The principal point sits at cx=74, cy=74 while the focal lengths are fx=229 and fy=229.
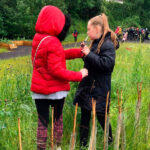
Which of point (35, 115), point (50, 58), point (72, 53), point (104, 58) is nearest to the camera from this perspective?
point (50, 58)

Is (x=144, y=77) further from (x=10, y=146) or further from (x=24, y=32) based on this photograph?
(x=24, y=32)

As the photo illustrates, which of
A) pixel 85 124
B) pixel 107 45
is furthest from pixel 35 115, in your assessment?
pixel 107 45

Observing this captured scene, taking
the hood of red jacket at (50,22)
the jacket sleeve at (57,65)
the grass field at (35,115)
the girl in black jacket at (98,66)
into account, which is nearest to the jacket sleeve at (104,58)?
the girl in black jacket at (98,66)

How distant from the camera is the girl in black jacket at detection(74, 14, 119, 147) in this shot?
2008 millimetres

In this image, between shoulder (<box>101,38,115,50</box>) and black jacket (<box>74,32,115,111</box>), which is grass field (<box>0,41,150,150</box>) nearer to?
black jacket (<box>74,32,115,111</box>)

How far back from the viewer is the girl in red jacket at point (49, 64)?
179 centimetres

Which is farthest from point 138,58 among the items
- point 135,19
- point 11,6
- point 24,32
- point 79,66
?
point 135,19

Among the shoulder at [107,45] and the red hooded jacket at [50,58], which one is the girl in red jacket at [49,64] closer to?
the red hooded jacket at [50,58]

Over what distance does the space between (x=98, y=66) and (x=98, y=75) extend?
114 mm

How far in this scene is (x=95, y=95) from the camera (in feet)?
6.77

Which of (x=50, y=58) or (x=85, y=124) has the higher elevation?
(x=50, y=58)

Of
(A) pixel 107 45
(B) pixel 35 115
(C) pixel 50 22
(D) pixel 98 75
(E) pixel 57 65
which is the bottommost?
(B) pixel 35 115

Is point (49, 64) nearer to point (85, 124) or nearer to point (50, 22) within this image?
point (50, 22)

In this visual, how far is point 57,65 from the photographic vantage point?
179 centimetres
